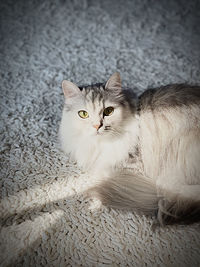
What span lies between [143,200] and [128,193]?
7cm

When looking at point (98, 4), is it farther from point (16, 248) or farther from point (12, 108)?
point (16, 248)

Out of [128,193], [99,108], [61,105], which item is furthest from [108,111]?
[61,105]

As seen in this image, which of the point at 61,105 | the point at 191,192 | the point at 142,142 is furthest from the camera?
the point at 61,105

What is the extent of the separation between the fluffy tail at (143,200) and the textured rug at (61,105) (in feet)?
0.12

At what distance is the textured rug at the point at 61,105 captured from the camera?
0.96m

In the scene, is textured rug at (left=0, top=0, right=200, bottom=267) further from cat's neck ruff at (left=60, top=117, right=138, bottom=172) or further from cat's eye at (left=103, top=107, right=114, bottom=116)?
cat's eye at (left=103, top=107, right=114, bottom=116)

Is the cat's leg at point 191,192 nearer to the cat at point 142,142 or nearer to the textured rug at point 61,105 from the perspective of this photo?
the cat at point 142,142

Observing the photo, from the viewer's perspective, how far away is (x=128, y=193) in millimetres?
1071

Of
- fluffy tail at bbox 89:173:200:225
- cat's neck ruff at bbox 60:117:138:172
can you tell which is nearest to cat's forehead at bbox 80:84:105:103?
cat's neck ruff at bbox 60:117:138:172

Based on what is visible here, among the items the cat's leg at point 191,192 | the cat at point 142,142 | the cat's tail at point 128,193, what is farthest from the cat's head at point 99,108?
the cat's leg at point 191,192

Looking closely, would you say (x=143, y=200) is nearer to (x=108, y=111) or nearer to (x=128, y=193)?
(x=128, y=193)

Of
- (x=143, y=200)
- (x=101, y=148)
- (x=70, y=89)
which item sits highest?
(x=70, y=89)

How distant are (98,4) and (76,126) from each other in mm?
1714

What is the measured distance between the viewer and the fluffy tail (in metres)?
0.99
